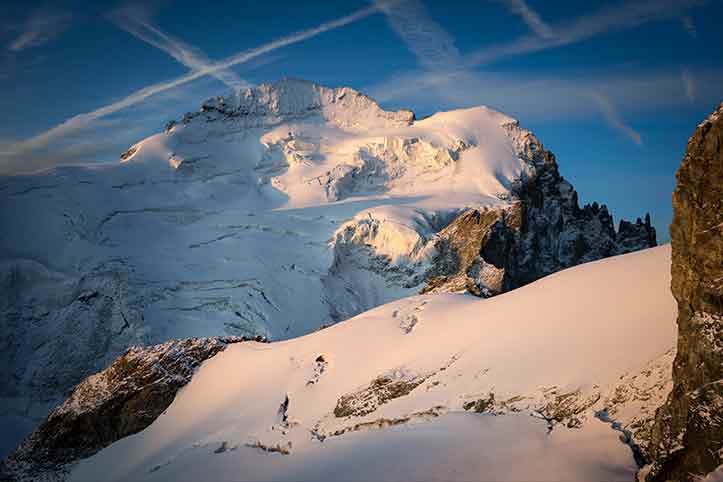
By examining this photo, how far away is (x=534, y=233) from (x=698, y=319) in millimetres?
79296

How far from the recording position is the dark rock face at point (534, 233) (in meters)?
72.7

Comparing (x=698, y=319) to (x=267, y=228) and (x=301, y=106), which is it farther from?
(x=301, y=106)

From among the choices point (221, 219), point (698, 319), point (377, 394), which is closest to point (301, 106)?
point (221, 219)

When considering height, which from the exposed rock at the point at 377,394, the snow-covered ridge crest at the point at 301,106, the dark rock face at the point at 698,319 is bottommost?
the exposed rock at the point at 377,394

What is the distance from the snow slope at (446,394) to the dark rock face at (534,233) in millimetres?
40001

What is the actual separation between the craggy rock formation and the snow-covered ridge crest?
67.6 m

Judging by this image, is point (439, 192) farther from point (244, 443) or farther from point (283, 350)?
point (244, 443)

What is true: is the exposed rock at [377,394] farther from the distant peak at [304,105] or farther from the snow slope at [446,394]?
the distant peak at [304,105]

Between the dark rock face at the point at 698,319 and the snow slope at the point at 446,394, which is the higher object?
the dark rock face at the point at 698,319

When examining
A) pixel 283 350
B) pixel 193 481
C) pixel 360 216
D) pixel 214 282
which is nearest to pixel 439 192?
pixel 360 216

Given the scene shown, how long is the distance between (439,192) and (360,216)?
13672 millimetres

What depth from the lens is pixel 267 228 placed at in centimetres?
7506

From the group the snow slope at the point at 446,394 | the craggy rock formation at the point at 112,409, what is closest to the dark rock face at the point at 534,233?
the craggy rock formation at the point at 112,409

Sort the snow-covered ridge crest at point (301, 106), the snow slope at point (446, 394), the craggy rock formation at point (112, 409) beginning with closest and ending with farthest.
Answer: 1. the snow slope at point (446, 394)
2. the craggy rock formation at point (112, 409)
3. the snow-covered ridge crest at point (301, 106)
